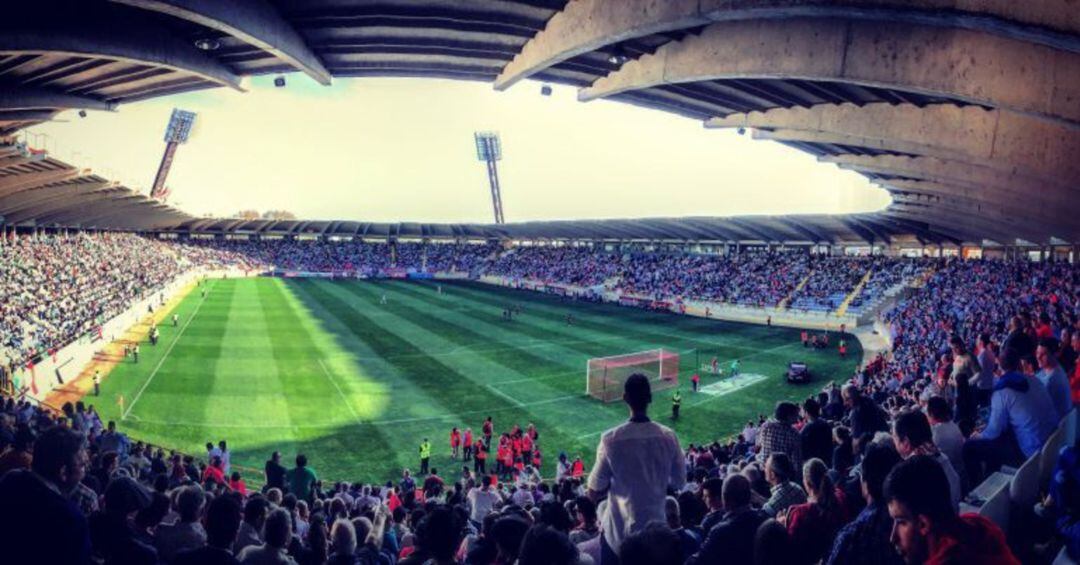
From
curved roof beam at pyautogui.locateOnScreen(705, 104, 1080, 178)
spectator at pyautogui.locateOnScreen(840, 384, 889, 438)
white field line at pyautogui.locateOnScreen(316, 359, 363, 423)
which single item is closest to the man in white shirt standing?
spectator at pyautogui.locateOnScreen(840, 384, 889, 438)

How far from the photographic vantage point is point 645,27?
7.13 metres

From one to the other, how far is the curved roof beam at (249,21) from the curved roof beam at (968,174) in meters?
16.7

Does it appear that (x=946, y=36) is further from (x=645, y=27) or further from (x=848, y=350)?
(x=848, y=350)

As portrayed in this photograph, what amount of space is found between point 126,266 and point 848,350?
5823 centimetres

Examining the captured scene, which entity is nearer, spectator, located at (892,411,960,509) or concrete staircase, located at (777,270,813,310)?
spectator, located at (892,411,960,509)

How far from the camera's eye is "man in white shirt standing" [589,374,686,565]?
407 centimetres

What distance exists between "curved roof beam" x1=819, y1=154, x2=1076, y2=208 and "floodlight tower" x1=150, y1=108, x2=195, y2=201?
494 ft

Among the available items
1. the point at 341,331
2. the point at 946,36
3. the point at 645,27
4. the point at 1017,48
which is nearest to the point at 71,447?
the point at 645,27

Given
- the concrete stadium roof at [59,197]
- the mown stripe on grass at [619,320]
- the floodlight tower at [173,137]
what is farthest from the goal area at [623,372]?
the floodlight tower at [173,137]

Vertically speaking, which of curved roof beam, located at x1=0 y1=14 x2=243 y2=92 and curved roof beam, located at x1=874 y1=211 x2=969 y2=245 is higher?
curved roof beam, located at x1=0 y1=14 x2=243 y2=92

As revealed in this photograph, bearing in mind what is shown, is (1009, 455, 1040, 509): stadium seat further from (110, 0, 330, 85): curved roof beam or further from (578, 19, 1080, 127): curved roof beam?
(110, 0, 330, 85): curved roof beam

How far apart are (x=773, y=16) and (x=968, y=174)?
15.1m

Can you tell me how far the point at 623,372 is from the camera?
2667 centimetres

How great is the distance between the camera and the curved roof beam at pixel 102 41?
25.1 ft
